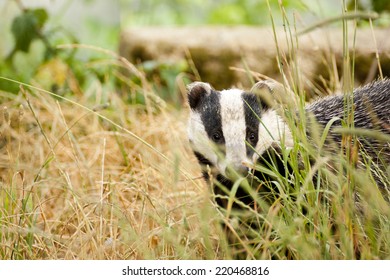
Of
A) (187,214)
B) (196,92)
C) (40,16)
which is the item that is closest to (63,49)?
(40,16)

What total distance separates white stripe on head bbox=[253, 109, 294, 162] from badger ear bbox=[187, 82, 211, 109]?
318mm

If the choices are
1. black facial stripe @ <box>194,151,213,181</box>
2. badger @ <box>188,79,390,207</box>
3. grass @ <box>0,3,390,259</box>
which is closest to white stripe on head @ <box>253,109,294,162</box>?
badger @ <box>188,79,390,207</box>

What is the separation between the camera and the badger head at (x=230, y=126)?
294 cm

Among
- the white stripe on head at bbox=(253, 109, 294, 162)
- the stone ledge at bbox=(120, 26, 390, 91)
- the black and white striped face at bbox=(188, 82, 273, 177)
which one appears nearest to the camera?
the black and white striped face at bbox=(188, 82, 273, 177)

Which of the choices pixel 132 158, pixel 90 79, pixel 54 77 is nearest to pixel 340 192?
pixel 132 158

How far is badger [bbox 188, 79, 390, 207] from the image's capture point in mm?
2951

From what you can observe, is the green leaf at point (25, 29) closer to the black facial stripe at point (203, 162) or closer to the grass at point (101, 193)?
the grass at point (101, 193)

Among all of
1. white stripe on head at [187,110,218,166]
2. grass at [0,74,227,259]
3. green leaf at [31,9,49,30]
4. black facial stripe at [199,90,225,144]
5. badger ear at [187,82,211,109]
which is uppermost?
green leaf at [31,9,49,30]

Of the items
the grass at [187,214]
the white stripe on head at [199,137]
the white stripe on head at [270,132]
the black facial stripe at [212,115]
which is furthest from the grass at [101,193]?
the white stripe on head at [270,132]

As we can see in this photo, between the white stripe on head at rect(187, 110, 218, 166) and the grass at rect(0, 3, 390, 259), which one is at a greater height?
the white stripe on head at rect(187, 110, 218, 166)

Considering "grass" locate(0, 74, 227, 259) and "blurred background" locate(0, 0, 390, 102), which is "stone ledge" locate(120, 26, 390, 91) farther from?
"grass" locate(0, 74, 227, 259)

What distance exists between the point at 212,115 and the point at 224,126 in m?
0.12
